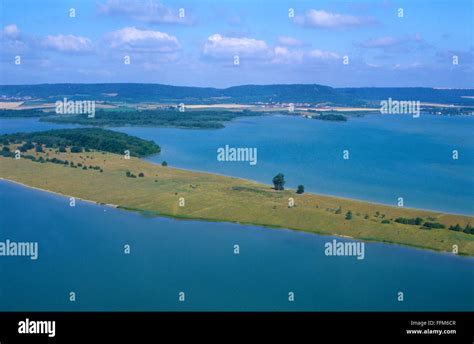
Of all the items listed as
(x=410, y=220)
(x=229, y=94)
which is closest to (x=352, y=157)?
(x=410, y=220)

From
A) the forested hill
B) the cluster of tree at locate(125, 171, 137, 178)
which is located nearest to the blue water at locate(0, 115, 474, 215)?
Answer: the cluster of tree at locate(125, 171, 137, 178)

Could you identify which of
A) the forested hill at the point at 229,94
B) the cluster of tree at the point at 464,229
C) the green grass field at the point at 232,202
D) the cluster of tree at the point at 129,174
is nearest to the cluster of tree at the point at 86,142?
the green grass field at the point at 232,202

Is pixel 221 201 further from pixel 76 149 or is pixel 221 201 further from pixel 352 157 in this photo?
pixel 76 149

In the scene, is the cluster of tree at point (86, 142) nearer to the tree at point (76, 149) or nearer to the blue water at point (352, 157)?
the tree at point (76, 149)

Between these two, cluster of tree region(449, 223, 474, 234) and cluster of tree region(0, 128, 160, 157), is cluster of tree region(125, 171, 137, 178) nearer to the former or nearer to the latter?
cluster of tree region(0, 128, 160, 157)

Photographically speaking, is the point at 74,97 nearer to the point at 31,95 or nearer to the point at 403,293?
the point at 31,95
